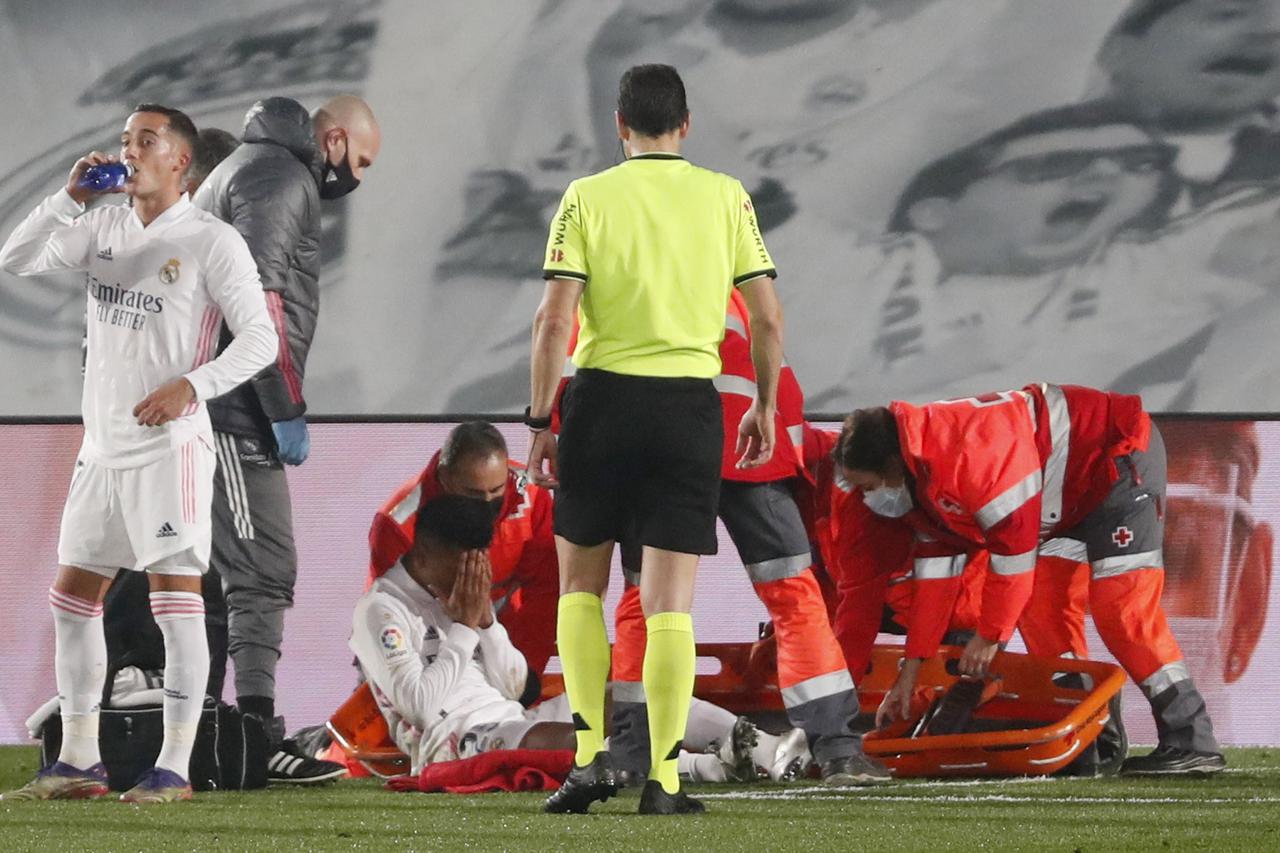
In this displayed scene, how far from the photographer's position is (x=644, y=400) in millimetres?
3586

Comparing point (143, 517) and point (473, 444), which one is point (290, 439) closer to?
point (473, 444)

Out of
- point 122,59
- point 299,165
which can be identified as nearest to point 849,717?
point 299,165

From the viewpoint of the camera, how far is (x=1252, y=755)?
18.3 ft

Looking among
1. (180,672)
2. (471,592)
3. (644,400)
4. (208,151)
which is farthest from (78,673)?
(208,151)

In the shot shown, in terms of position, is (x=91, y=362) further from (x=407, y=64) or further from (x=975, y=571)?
(x=407, y=64)

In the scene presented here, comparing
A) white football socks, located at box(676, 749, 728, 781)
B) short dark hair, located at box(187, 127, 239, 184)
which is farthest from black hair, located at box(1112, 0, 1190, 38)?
white football socks, located at box(676, 749, 728, 781)

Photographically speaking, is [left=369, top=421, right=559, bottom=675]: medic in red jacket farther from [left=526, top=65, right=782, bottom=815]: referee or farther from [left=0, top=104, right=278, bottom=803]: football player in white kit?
[left=526, top=65, right=782, bottom=815]: referee

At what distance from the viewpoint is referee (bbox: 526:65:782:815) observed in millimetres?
3570

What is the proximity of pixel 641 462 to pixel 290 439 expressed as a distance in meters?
1.88

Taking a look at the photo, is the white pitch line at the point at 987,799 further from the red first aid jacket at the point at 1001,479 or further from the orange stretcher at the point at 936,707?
the red first aid jacket at the point at 1001,479

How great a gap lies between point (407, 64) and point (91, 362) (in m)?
3.27

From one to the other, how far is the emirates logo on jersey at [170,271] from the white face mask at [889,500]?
68.1 inches

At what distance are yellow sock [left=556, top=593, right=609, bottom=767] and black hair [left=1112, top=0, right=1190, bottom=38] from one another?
424cm

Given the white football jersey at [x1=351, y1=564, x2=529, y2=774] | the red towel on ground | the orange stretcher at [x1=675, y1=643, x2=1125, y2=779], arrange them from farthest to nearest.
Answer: the white football jersey at [x1=351, y1=564, x2=529, y2=774] → the orange stretcher at [x1=675, y1=643, x2=1125, y2=779] → the red towel on ground
